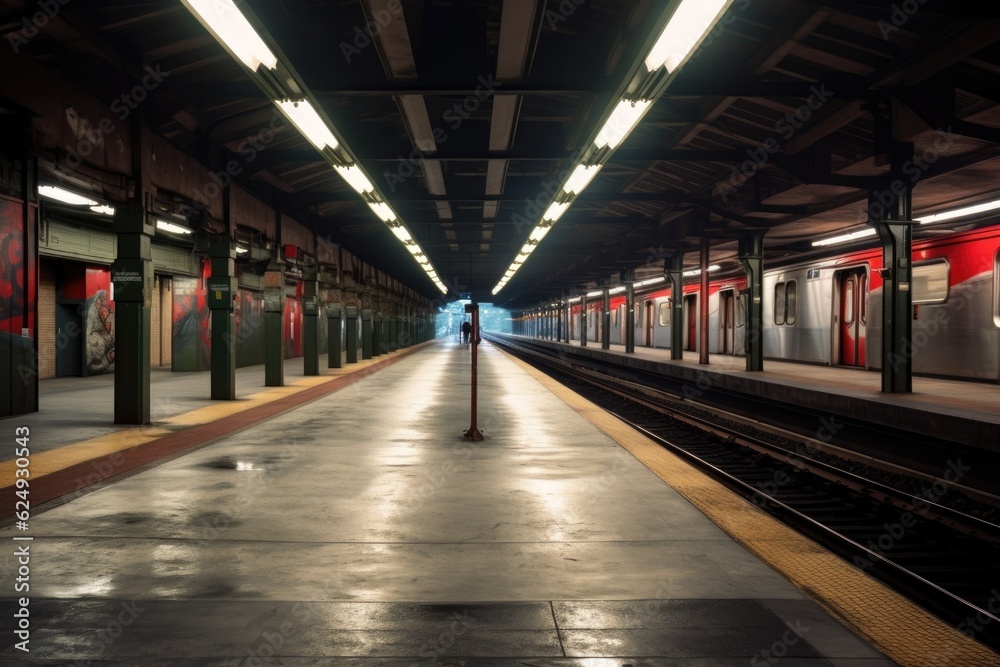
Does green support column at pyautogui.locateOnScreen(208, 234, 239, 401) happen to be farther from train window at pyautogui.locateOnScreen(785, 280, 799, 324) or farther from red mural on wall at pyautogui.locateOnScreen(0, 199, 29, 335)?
train window at pyautogui.locateOnScreen(785, 280, 799, 324)

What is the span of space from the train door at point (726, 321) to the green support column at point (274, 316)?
15228 mm

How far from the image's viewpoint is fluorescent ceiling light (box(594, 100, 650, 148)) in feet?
23.8

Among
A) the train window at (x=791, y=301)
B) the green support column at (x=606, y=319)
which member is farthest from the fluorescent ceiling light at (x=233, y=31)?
the green support column at (x=606, y=319)

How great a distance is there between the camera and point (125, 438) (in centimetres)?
861

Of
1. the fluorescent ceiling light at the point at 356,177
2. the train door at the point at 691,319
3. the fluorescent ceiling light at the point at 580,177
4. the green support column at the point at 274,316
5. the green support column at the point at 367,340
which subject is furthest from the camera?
the green support column at the point at 367,340

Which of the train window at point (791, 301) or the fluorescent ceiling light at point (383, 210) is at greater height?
the fluorescent ceiling light at point (383, 210)

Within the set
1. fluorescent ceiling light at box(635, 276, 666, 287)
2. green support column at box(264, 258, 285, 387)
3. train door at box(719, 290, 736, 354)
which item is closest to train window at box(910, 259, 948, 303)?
train door at box(719, 290, 736, 354)

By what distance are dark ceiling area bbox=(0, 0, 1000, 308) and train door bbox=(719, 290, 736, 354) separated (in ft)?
28.5

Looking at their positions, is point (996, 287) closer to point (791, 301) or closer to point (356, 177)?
point (791, 301)

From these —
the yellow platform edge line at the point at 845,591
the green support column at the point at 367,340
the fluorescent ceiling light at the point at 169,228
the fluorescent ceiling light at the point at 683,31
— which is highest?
the fluorescent ceiling light at the point at 169,228

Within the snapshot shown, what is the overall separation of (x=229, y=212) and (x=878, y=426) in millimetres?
11017

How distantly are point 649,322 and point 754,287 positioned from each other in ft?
59.2

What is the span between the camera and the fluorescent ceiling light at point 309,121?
23.8ft

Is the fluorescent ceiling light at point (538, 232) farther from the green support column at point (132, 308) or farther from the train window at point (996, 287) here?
the green support column at point (132, 308)
